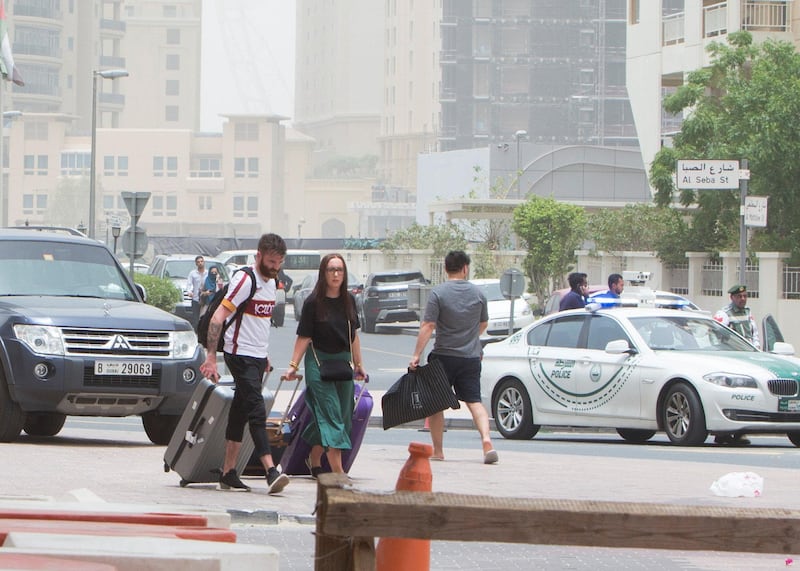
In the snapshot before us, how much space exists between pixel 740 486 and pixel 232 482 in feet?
11.9

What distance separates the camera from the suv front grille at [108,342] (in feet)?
48.9

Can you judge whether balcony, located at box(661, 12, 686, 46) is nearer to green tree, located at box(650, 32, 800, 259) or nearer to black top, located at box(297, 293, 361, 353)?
green tree, located at box(650, 32, 800, 259)

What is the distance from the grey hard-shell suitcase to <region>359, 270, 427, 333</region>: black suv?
38.3 meters

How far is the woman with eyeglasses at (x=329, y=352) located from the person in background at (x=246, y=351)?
0.33 metres

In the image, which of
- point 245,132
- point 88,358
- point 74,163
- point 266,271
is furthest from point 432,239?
point 245,132

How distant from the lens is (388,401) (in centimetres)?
1491

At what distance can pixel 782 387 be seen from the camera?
56.6 ft

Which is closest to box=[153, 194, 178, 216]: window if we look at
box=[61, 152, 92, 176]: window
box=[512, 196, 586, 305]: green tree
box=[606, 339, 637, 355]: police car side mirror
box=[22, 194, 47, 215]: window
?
box=[61, 152, 92, 176]: window

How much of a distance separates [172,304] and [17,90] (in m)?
165

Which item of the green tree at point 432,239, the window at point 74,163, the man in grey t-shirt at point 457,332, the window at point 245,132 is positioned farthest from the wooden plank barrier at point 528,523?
the window at point 245,132

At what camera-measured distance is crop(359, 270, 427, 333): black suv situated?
5072 cm

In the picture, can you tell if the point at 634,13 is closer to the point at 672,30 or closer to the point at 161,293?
the point at 672,30

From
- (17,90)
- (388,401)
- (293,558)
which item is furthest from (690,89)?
(17,90)

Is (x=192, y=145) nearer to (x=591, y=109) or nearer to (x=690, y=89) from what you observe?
(x=591, y=109)
